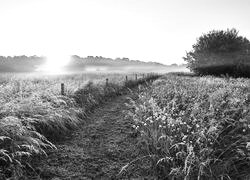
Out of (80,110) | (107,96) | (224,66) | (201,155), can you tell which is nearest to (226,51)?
(224,66)

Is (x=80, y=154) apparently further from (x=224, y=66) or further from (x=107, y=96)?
(x=224, y=66)

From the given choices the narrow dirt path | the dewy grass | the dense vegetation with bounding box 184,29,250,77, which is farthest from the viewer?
the dense vegetation with bounding box 184,29,250,77

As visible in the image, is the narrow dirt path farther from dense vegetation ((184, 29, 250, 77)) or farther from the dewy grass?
dense vegetation ((184, 29, 250, 77))

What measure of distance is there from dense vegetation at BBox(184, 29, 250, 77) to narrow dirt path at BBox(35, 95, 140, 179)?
30.0 m

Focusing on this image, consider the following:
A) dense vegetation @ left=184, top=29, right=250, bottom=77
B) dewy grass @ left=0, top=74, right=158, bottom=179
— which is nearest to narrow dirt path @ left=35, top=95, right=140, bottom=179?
dewy grass @ left=0, top=74, right=158, bottom=179

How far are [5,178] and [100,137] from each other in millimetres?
2959

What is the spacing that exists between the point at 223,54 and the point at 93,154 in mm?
33240

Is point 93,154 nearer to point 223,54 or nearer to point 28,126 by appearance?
point 28,126

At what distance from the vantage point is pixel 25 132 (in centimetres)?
464

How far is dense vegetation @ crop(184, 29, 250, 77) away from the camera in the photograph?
3157 centimetres

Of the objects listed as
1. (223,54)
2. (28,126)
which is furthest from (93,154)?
(223,54)

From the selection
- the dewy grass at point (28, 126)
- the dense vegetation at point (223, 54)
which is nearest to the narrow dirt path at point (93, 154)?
the dewy grass at point (28, 126)

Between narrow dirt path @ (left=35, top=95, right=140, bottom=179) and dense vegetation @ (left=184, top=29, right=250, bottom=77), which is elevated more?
dense vegetation @ (left=184, top=29, right=250, bottom=77)

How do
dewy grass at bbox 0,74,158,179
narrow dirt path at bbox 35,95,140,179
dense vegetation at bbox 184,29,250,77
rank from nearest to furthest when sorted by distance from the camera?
dewy grass at bbox 0,74,158,179 → narrow dirt path at bbox 35,95,140,179 → dense vegetation at bbox 184,29,250,77
